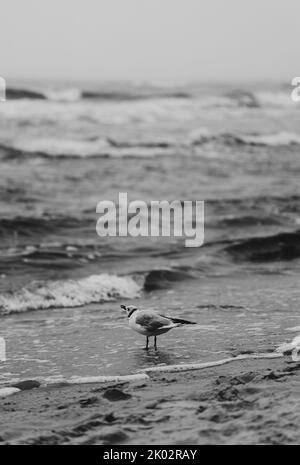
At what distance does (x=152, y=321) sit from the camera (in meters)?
7.40

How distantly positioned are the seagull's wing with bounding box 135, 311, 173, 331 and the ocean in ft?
0.77

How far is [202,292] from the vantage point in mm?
10320

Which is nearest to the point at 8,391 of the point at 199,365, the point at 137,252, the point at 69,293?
the point at 199,365

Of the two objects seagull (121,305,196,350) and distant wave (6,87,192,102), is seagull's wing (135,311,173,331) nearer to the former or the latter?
seagull (121,305,196,350)

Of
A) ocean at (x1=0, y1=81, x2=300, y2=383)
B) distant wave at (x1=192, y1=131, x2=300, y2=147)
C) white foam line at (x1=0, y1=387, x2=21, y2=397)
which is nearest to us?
white foam line at (x1=0, y1=387, x2=21, y2=397)

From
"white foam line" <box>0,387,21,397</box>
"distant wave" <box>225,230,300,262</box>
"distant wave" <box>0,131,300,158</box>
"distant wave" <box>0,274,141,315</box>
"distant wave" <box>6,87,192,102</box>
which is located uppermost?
"distant wave" <box>6,87,192,102</box>

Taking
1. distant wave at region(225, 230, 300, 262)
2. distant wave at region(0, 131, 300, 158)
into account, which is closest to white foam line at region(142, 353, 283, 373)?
distant wave at region(225, 230, 300, 262)

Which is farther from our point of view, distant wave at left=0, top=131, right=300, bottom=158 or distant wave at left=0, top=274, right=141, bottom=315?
distant wave at left=0, top=131, right=300, bottom=158

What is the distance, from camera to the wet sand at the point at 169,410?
4762 millimetres

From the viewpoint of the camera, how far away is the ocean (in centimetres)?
780

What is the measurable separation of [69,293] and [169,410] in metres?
5.17

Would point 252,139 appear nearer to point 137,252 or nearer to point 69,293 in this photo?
point 137,252

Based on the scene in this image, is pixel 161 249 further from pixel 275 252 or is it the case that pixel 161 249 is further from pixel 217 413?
pixel 217 413

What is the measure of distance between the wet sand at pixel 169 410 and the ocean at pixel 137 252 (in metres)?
0.76
